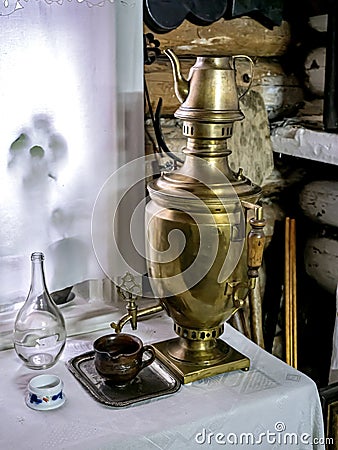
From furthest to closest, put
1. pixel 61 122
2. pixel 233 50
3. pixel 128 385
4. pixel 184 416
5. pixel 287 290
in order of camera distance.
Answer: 1. pixel 287 290
2. pixel 233 50
3. pixel 61 122
4. pixel 128 385
5. pixel 184 416

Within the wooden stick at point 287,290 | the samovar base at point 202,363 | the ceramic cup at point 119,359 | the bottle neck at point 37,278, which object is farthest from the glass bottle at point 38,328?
the wooden stick at point 287,290

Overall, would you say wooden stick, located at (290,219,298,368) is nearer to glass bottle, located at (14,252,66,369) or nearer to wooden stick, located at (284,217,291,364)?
wooden stick, located at (284,217,291,364)

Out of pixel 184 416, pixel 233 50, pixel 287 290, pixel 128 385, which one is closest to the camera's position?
pixel 184 416

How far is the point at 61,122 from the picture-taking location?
1.44 meters

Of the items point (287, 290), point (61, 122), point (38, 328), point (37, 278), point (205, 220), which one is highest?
point (61, 122)

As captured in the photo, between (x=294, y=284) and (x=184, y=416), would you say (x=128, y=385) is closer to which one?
(x=184, y=416)

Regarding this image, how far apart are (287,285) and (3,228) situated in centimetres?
94

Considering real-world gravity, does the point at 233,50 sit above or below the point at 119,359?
above

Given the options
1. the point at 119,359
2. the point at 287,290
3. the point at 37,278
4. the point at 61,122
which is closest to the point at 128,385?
the point at 119,359

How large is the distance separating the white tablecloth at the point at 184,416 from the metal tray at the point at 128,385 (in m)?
0.01

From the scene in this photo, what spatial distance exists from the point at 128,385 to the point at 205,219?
1.21 ft

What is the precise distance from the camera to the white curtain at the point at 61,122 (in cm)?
137

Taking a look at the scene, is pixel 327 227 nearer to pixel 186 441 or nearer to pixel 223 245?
pixel 223 245

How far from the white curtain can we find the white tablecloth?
0.26 metres
